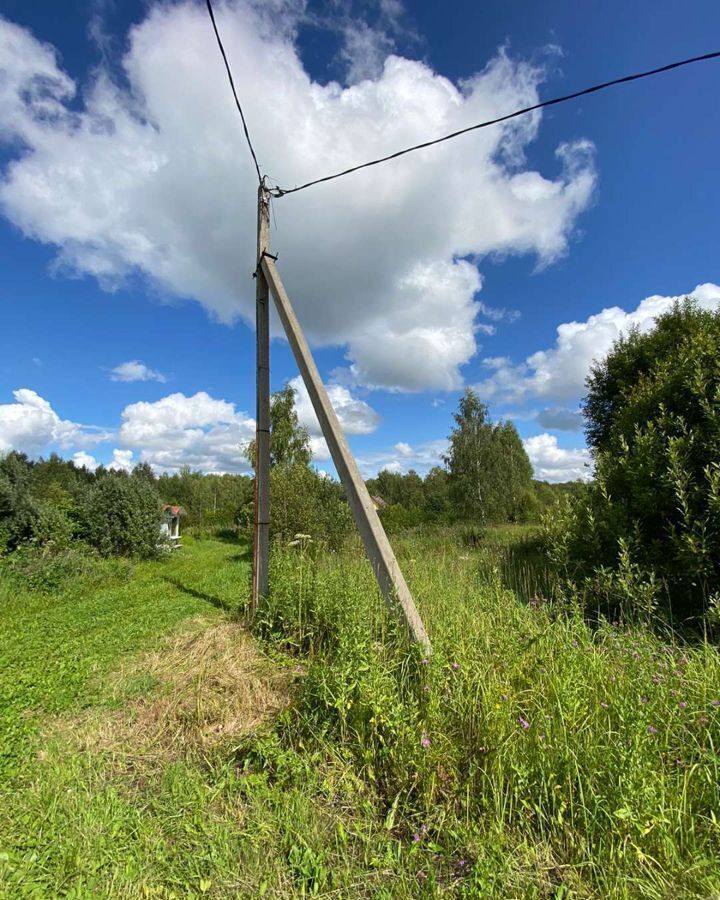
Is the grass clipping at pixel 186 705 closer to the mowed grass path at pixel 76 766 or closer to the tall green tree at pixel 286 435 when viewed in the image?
the mowed grass path at pixel 76 766

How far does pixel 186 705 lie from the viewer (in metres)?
2.81

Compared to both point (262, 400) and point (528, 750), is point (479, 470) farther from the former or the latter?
point (528, 750)

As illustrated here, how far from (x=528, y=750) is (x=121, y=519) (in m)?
13.5

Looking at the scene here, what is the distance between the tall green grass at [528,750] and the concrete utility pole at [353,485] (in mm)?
144

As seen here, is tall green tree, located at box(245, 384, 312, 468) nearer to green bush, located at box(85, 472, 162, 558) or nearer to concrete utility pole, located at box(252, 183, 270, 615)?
green bush, located at box(85, 472, 162, 558)

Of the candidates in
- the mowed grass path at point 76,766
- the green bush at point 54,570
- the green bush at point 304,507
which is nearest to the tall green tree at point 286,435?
the green bush at point 304,507

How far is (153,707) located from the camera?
2887 millimetres

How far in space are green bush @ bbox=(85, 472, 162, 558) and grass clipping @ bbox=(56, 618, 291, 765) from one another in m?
10.3

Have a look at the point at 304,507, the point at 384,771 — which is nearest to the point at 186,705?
the point at 384,771

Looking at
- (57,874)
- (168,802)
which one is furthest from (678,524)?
(57,874)

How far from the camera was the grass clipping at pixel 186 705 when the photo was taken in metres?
2.51

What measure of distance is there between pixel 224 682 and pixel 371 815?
158cm

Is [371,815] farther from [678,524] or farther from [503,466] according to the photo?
[503,466]

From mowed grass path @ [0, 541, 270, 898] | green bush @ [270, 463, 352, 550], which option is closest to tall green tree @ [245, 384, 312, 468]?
green bush @ [270, 463, 352, 550]
